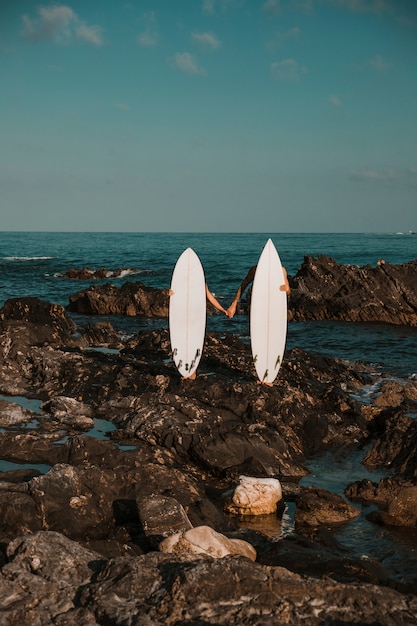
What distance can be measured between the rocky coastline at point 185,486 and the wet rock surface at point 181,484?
17mm

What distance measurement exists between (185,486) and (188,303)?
4507 millimetres

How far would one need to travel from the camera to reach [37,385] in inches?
433

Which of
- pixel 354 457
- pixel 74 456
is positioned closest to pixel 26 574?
pixel 74 456

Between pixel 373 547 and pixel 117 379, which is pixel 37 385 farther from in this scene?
pixel 373 547

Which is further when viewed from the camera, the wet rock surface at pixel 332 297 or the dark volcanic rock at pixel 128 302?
the dark volcanic rock at pixel 128 302

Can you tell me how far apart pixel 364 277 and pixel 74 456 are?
17.6 meters

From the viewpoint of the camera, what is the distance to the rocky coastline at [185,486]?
389 cm

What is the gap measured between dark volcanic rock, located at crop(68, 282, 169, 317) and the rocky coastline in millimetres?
8042

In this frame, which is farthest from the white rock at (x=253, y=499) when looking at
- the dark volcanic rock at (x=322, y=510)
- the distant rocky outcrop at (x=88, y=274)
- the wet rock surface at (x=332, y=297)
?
the distant rocky outcrop at (x=88, y=274)

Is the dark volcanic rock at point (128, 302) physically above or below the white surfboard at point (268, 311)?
below

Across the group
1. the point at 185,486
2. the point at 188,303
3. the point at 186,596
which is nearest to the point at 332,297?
the point at 188,303

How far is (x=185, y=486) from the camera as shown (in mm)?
6895

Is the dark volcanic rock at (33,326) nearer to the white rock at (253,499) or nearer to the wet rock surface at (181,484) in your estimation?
the wet rock surface at (181,484)

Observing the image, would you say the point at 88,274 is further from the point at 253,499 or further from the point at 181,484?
the point at 253,499
